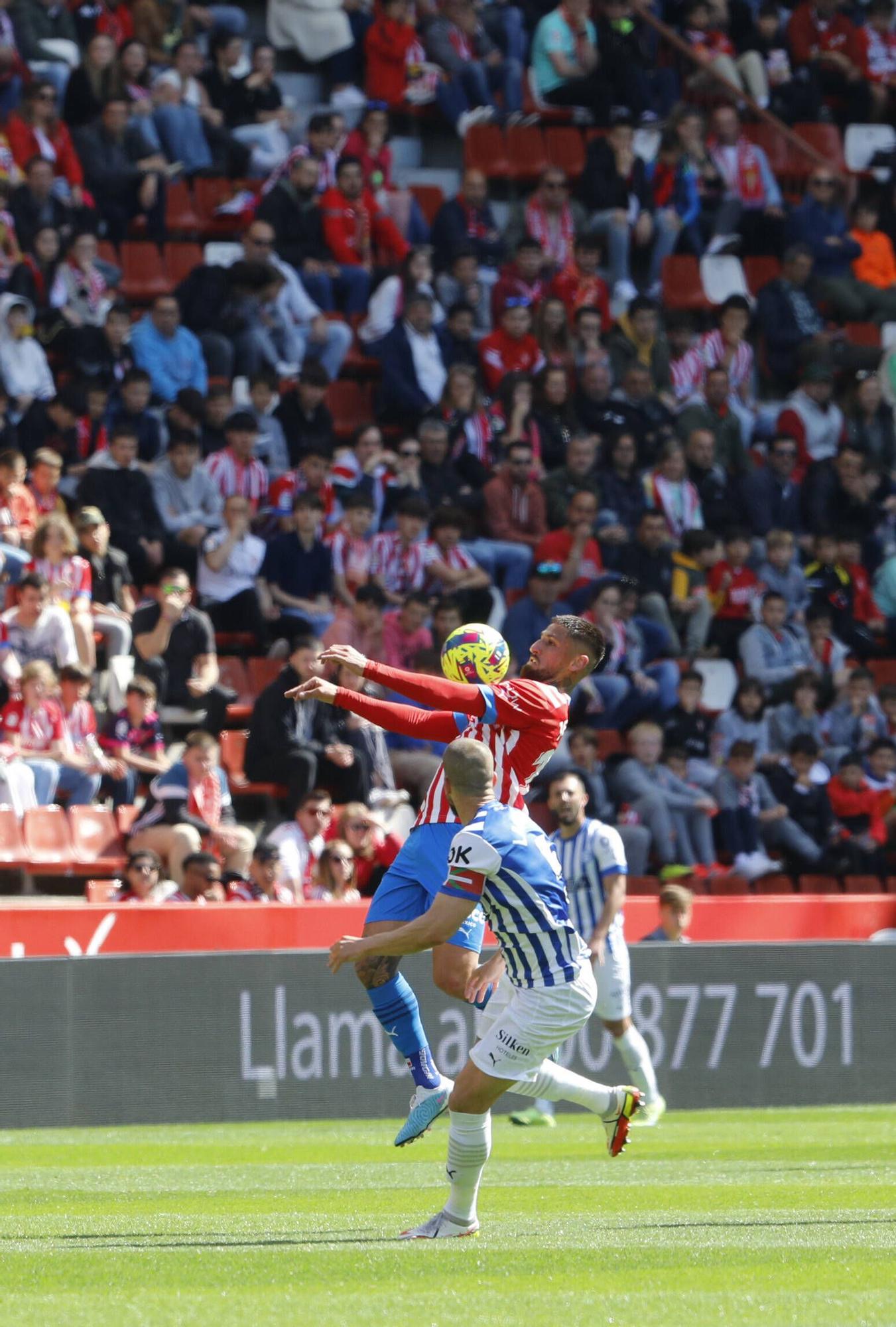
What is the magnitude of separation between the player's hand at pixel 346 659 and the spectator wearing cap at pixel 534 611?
10403 millimetres

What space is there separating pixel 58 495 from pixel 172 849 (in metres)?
3.28

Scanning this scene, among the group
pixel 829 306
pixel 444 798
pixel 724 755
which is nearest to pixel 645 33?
pixel 829 306

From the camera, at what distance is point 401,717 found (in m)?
8.28

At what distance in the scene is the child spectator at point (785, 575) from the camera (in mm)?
20391

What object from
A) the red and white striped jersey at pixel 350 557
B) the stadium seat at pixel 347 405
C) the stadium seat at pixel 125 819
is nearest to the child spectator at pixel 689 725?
the red and white striped jersey at pixel 350 557

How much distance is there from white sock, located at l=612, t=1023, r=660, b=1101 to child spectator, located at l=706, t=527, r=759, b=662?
7405 millimetres

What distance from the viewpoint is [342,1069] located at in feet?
45.2

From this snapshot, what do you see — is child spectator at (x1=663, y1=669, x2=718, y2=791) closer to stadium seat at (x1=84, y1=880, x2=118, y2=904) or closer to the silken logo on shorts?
stadium seat at (x1=84, y1=880, x2=118, y2=904)

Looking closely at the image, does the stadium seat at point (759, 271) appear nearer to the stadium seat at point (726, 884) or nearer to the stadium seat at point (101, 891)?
the stadium seat at point (726, 884)

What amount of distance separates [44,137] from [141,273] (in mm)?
1538

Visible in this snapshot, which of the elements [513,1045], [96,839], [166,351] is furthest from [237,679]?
[513,1045]

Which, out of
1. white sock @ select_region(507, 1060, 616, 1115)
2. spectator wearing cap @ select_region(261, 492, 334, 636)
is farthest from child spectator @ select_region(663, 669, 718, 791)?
white sock @ select_region(507, 1060, 616, 1115)

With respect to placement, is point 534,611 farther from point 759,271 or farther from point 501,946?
point 501,946

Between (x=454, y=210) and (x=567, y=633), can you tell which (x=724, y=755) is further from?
(x=567, y=633)
